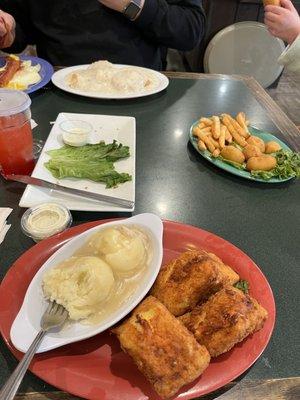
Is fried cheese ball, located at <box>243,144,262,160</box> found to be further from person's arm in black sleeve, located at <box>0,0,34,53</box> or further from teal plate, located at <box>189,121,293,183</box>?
person's arm in black sleeve, located at <box>0,0,34,53</box>

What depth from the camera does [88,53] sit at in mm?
2422

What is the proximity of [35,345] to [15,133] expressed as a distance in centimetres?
85

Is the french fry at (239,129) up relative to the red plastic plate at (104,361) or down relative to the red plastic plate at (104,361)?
up

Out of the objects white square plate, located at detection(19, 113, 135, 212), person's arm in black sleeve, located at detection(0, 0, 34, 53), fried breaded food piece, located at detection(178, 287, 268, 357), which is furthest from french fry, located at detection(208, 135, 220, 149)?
person's arm in black sleeve, located at detection(0, 0, 34, 53)

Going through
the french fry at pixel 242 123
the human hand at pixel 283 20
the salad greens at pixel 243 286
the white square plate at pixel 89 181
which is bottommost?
the white square plate at pixel 89 181

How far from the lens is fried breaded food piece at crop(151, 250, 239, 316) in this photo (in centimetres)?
91

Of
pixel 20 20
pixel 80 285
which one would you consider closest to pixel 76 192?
pixel 80 285

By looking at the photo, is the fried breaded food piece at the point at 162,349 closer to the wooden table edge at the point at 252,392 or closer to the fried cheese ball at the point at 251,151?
the wooden table edge at the point at 252,392

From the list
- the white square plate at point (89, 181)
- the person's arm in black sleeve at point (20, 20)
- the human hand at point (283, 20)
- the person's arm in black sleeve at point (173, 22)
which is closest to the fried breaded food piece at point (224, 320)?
the white square plate at point (89, 181)

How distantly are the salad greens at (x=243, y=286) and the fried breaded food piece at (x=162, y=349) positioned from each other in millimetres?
232

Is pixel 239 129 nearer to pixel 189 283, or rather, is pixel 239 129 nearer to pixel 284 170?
pixel 284 170

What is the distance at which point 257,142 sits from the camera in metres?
1.65

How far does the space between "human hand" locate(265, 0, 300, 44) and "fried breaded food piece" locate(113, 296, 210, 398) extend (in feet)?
6.35

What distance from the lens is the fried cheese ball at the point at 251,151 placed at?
1.56m
